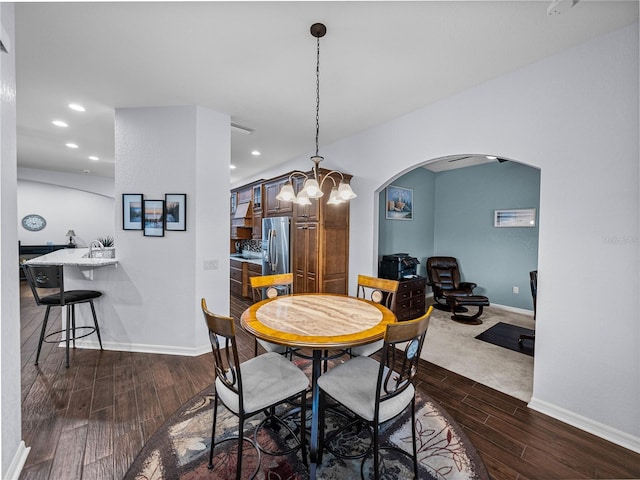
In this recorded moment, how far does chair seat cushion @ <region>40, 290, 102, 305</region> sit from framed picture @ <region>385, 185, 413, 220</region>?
4.57 meters

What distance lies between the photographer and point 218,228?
3363mm

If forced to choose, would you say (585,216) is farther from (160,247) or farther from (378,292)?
(160,247)

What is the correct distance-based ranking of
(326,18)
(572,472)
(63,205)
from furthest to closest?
(63,205)
(326,18)
(572,472)

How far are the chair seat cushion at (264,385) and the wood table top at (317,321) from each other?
288mm

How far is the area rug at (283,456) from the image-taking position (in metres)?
1.60

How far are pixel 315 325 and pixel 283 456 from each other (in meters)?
0.86

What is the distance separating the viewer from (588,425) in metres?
2.01

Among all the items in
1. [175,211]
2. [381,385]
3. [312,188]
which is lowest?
[381,385]

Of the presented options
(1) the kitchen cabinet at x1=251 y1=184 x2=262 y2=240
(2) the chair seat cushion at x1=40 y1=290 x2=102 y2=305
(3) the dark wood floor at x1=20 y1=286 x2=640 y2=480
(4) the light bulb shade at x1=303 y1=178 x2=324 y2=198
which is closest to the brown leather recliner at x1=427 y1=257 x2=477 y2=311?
(3) the dark wood floor at x1=20 y1=286 x2=640 y2=480

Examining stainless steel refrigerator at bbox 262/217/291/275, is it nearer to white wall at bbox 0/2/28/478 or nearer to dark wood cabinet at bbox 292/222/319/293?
dark wood cabinet at bbox 292/222/319/293

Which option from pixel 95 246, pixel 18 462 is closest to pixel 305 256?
pixel 95 246

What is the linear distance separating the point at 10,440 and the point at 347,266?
11.4 feet

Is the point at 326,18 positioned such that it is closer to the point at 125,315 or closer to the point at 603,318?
the point at 603,318

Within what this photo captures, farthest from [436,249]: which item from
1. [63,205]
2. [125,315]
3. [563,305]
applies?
[63,205]
